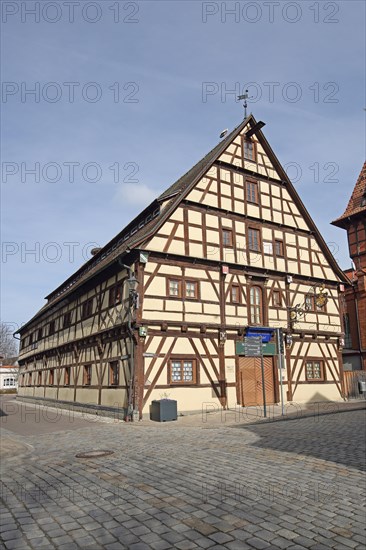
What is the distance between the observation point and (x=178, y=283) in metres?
19.2

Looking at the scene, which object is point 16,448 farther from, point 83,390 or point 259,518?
point 83,390

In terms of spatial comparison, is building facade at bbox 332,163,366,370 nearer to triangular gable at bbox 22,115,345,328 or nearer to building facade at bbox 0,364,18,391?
triangular gable at bbox 22,115,345,328

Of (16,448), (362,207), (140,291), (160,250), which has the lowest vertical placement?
(16,448)

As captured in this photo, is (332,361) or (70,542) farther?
(332,361)

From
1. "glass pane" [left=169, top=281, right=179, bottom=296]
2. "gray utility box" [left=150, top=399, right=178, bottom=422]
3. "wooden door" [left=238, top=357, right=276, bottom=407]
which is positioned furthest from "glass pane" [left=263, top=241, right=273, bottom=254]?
"gray utility box" [left=150, top=399, right=178, bottom=422]

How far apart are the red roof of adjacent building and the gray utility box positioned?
25273mm

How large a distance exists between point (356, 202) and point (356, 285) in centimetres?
752

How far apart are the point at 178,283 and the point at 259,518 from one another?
14.3 meters

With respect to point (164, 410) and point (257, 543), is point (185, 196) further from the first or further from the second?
point (257, 543)

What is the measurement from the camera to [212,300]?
20062 mm

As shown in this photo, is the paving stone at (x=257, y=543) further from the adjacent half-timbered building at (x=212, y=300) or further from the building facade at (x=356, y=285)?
the building facade at (x=356, y=285)

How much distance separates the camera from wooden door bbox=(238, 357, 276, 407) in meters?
20.2

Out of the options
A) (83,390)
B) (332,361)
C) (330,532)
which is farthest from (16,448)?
(332,361)

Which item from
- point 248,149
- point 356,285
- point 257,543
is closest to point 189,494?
point 257,543
